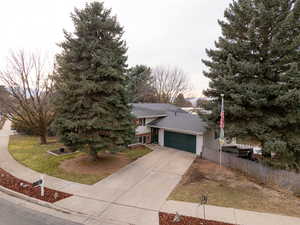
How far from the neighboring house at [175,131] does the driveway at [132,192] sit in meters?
3.64

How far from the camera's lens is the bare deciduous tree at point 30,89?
1662cm

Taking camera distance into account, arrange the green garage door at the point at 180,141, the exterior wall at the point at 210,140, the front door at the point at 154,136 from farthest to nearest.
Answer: the front door at the point at 154,136
the green garage door at the point at 180,141
the exterior wall at the point at 210,140

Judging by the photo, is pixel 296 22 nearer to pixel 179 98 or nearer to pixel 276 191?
pixel 276 191

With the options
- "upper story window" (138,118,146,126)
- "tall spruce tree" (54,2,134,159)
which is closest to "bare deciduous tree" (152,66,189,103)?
"upper story window" (138,118,146,126)

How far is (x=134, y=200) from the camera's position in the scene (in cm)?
730

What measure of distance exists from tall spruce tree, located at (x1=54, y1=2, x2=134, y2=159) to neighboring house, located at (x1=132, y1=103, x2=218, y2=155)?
14.5 ft

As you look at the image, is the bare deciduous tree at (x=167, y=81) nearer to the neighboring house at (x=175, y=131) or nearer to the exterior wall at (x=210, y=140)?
the neighboring house at (x=175, y=131)

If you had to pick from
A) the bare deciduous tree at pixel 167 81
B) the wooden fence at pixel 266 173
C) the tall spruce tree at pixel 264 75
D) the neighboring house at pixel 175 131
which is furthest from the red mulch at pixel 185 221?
the bare deciduous tree at pixel 167 81

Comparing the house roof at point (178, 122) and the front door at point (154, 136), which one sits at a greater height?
the house roof at point (178, 122)

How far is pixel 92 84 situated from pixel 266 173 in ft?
39.6

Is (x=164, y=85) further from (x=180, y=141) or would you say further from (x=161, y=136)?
(x=180, y=141)

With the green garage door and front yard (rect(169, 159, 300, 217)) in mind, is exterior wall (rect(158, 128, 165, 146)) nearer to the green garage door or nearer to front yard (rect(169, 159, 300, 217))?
the green garage door

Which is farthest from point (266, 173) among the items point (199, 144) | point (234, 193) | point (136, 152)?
point (136, 152)

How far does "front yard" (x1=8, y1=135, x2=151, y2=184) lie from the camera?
988 cm
